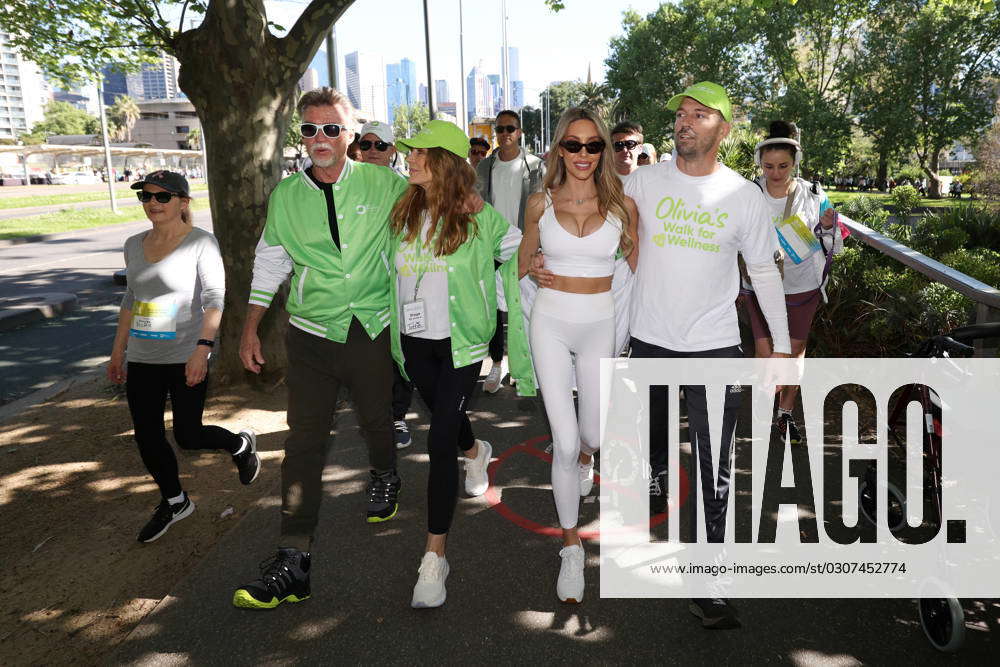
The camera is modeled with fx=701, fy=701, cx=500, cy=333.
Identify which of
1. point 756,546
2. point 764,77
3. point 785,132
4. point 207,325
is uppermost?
point 764,77

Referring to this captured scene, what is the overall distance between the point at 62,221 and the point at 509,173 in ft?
84.3

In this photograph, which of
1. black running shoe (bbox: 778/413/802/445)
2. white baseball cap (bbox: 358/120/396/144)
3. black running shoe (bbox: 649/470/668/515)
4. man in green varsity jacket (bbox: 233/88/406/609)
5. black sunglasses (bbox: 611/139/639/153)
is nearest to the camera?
man in green varsity jacket (bbox: 233/88/406/609)

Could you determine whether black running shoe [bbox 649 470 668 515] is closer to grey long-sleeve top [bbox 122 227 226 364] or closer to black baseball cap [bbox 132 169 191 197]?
grey long-sleeve top [bbox 122 227 226 364]

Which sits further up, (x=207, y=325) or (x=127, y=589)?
(x=207, y=325)

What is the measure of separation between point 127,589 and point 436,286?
2.33 m

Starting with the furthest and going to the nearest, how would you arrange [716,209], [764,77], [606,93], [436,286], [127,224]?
[606,93] → [764,77] → [127,224] → [436,286] → [716,209]

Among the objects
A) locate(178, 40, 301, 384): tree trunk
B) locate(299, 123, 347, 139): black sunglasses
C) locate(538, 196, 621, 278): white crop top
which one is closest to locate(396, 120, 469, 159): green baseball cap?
locate(299, 123, 347, 139): black sunglasses

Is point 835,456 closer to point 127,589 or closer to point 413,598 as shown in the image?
point 413,598

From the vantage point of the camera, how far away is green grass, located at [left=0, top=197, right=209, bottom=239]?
22953mm

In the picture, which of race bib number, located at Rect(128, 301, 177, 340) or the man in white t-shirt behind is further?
race bib number, located at Rect(128, 301, 177, 340)

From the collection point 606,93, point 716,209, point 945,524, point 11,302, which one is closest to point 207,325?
point 716,209

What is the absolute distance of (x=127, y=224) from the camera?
28.1 meters

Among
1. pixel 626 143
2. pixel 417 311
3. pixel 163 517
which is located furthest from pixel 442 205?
pixel 626 143

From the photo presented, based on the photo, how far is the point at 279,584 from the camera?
348 cm
